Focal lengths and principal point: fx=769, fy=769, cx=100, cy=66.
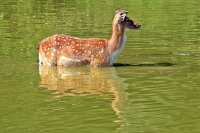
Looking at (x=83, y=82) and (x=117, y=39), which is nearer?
(x=83, y=82)

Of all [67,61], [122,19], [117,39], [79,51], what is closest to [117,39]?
[117,39]

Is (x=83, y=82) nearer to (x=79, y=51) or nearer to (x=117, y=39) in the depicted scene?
(x=79, y=51)

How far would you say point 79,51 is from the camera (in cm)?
1567

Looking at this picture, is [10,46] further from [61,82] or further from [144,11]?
[144,11]

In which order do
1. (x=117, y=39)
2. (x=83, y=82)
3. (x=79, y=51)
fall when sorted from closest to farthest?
(x=83, y=82), (x=79, y=51), (x=117, y=39)

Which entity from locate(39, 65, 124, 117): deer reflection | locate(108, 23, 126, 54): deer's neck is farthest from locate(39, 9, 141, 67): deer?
locate(39, 65, 124, 117): deer reflection

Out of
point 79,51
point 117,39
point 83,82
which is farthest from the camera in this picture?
point 117,39

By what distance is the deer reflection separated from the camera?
41.8 ft

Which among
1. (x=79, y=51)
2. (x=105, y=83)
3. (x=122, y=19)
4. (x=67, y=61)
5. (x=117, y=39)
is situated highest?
(x=122, y=19)

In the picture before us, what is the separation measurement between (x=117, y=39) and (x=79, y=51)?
90 centimetres

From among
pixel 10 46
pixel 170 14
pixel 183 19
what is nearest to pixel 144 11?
pixel 170 14

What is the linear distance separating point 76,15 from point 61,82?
11855 millimetres

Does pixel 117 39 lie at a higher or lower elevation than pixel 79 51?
higher

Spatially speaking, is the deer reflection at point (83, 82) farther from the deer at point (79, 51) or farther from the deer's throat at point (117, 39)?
the deer's throat at point (117, 39)
